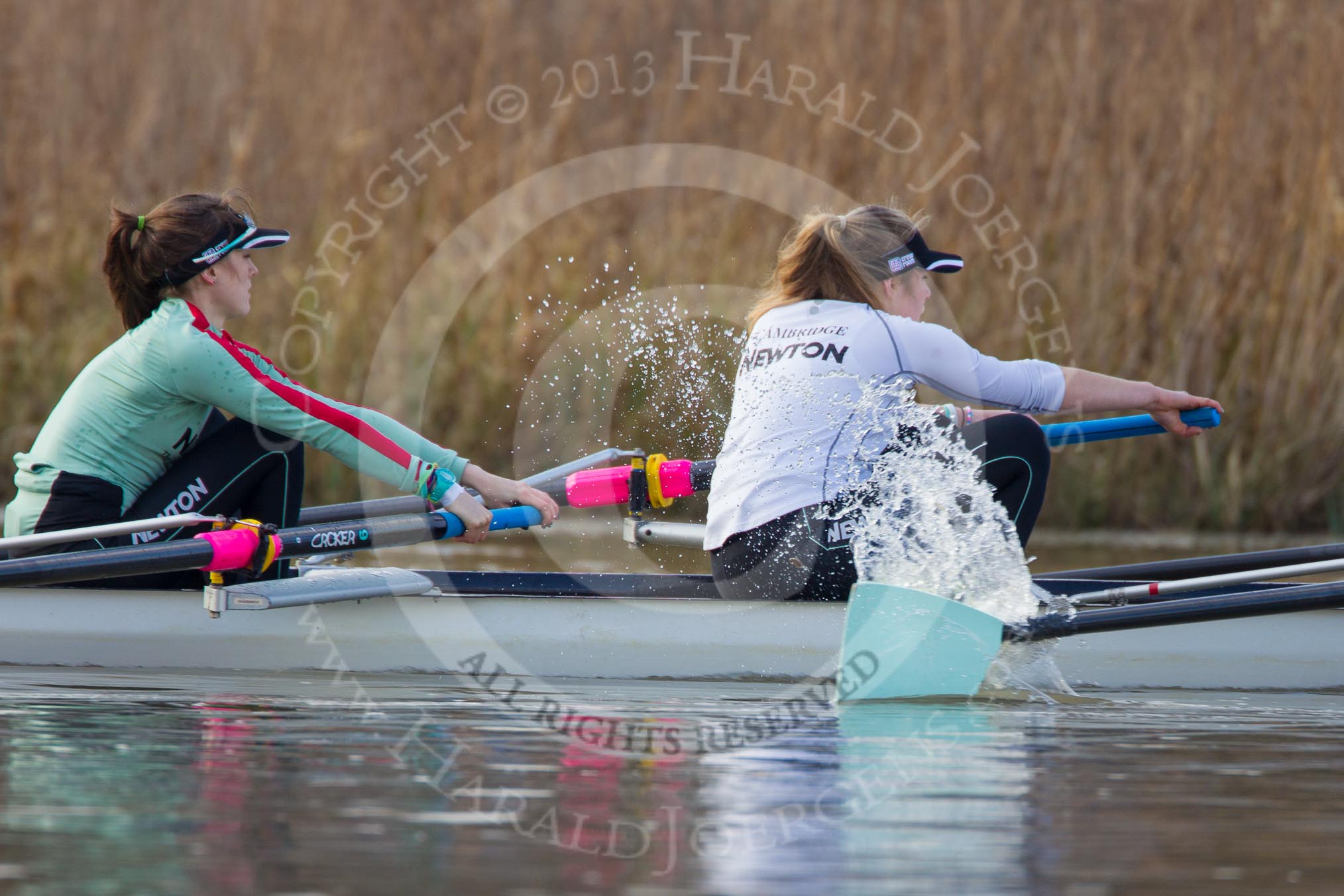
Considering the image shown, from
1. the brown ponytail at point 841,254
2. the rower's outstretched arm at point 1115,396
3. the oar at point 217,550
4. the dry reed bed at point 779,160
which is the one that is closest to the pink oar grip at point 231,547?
the oar at point 217,550

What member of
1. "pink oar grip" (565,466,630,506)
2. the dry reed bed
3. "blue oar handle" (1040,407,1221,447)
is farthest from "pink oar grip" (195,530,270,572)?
the dry reed bed

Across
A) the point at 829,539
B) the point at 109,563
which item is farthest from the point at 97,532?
the point at 829,539

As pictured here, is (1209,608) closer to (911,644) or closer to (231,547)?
(911,644)

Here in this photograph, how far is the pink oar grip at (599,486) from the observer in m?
5.39

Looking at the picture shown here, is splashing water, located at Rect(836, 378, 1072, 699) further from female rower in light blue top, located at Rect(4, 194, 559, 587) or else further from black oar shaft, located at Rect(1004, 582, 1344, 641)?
female rower in light blue top, located at Rect(4, 194, 559, 587)

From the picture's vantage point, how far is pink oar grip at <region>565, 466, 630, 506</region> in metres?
5.39

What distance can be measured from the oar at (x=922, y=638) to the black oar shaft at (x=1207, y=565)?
33.3 inches

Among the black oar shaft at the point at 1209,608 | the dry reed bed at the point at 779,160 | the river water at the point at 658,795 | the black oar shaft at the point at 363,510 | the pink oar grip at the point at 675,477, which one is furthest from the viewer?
the dry reed bed at the point at 779,160

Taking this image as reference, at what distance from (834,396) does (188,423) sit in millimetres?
1737

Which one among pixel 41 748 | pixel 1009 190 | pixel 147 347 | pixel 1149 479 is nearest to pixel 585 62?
pixel 1009 190

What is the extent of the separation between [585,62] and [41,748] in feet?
22.1

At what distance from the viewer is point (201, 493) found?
4.58 m

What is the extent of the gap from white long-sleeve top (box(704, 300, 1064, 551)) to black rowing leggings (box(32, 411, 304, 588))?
1.25 meters

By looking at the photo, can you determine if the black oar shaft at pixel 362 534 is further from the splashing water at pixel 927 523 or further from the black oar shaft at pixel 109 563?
the splashing water at pixel 927 523
